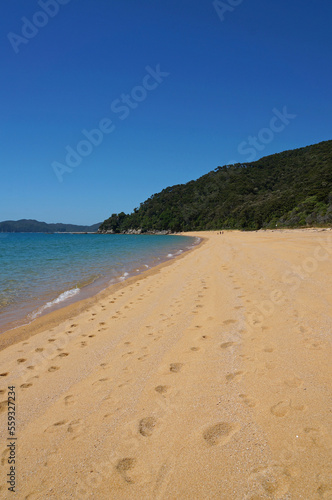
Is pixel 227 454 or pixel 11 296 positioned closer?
pixel 227 454

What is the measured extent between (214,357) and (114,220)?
193 metres

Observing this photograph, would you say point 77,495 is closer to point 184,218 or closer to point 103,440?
point 103,440

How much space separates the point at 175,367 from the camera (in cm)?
348

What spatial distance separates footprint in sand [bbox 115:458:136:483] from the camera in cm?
193

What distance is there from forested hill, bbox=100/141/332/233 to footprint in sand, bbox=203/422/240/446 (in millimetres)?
41078

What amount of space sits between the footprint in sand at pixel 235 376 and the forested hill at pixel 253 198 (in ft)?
132

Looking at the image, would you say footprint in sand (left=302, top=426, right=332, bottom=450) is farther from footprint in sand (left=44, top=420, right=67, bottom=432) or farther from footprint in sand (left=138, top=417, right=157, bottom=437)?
footprint in sand (left=44, top=420, right=67, bottom=432)

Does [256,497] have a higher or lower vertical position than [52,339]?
higher

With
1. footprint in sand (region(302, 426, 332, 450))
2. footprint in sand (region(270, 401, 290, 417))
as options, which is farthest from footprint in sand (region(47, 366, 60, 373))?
footprint in sand (region(302, 426, 332, 450))

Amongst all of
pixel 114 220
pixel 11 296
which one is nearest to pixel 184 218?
pixel 114 220

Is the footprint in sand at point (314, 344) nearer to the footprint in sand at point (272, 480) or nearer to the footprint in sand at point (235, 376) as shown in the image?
the footprint in sand at point (235, 376)

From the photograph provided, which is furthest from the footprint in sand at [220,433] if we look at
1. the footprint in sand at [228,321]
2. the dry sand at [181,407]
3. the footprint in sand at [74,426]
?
the footprint in sand at [228,321]

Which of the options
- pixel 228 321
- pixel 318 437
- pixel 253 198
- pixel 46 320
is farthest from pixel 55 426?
pixel 253 198

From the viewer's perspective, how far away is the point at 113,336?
505 cm
